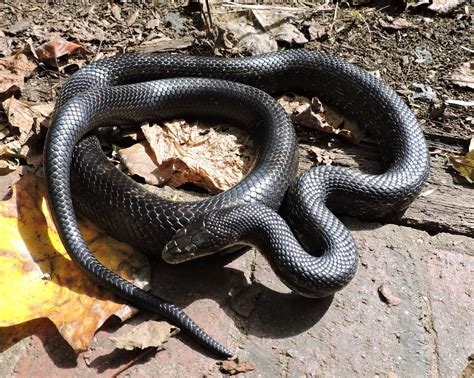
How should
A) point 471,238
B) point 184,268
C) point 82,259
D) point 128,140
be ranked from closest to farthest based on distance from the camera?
point 82,259 → point 184,268 → point 471,238 → point 128,140

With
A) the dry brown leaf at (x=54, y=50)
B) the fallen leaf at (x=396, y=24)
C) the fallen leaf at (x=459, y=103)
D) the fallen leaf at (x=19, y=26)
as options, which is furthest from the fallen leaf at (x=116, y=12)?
the fallen leaf at (x=459, y=103)

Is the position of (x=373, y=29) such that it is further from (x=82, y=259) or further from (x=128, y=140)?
(x=82, y=259)

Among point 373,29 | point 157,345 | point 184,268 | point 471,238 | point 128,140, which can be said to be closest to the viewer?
point 157,345

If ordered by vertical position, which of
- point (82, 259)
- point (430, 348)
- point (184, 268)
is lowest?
point (430, 348)

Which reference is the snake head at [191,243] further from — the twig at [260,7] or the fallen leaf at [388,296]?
the twig at [260,7]

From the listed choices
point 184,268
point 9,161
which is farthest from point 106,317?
point 9,161

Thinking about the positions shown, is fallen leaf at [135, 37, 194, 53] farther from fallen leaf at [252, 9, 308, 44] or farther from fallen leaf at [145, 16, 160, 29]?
fallen leaf at [252, 9, 308, 44]
